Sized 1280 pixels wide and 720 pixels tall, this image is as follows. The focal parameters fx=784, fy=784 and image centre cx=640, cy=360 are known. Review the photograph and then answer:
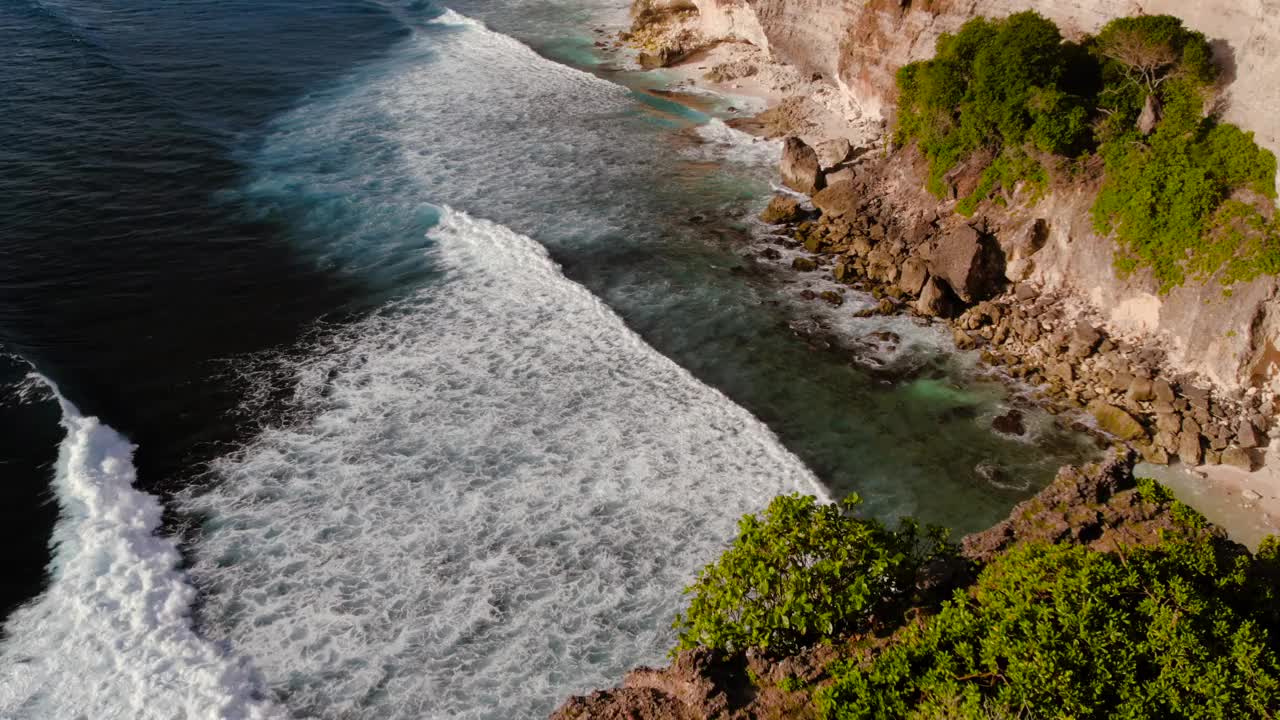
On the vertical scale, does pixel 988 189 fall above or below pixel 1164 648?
above

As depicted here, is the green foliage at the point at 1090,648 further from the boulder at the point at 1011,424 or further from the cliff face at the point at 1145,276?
the cliff face at the point at 1145,276

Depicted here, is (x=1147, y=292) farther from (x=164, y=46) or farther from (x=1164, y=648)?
(x=164, y=46)

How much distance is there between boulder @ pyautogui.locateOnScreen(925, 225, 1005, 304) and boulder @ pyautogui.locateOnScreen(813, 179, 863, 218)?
6407mm

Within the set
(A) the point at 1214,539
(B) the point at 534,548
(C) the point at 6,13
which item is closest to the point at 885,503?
(A) the point at 1214,539

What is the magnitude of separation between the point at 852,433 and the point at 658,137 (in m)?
30.2

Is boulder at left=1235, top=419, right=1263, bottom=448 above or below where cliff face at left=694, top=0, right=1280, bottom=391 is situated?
below

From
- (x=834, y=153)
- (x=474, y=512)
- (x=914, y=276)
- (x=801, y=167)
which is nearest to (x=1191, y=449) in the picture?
(x=914, y=276)

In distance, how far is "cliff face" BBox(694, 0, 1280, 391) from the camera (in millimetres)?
27328

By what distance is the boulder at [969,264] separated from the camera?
3362cm

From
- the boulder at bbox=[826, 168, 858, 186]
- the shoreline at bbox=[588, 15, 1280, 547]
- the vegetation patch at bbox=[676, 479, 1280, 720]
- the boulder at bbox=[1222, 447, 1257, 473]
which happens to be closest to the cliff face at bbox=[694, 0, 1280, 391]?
the shoreline at bbox=[588, 15, 1280, 547]

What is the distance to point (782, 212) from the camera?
41.5 m

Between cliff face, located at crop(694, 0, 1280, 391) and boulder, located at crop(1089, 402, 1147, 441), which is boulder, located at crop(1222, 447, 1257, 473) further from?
cliff face, located at crop(694, 0, 1280, 391)

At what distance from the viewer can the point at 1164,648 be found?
13609 millimetres

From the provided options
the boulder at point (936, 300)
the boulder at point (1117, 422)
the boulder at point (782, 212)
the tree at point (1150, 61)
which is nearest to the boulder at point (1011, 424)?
the boulder at point (1117, 422)
